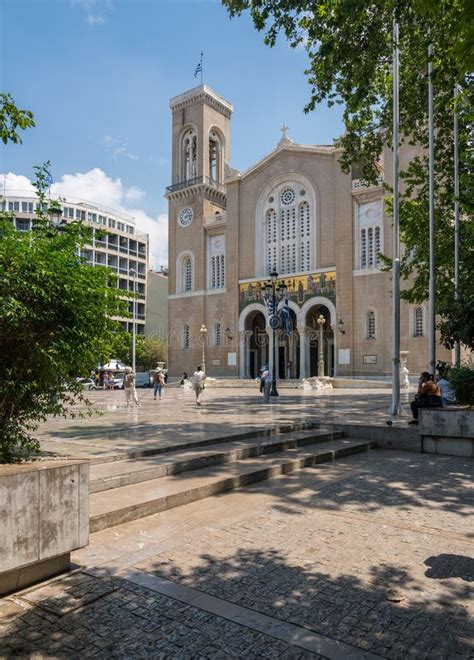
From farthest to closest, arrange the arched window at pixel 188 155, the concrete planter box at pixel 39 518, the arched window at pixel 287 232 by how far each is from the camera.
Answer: the arched window at pixel 188 155, the arched window at pixel 287 232, the concrete planter box at pixel 39 518

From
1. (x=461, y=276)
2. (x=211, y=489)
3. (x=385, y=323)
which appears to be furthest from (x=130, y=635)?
(x=385, y=323)

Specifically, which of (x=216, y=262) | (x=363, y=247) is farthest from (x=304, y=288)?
(x=216, y=262)

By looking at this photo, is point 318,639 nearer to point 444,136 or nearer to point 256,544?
point 256,544

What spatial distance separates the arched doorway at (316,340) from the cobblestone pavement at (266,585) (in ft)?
114

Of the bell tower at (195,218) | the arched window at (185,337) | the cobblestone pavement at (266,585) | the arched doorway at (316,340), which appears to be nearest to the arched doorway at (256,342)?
the bell tower at (195,218)

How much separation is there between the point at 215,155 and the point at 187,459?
4966 centimetres

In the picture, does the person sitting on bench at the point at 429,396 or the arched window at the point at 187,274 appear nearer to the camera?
the person sitting on bench at the point at 429,396

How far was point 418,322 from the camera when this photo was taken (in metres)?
34.2

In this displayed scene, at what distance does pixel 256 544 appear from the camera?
4508 millimetres

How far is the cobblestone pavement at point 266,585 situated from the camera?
2930mm

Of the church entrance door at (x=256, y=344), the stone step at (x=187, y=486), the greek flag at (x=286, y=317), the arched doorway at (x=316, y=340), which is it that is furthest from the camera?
the church entrance door at (x=256, y=344)

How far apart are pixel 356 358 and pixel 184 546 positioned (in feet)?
110

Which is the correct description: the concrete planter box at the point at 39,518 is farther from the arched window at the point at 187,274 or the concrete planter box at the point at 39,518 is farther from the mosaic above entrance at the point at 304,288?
the arched window at the point at 187,274

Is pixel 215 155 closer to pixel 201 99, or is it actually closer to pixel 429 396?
pixel 201 99
